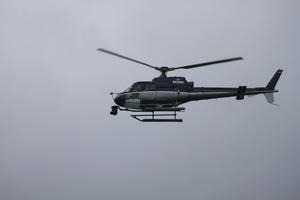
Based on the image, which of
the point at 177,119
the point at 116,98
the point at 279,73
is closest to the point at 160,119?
the point at 177,119

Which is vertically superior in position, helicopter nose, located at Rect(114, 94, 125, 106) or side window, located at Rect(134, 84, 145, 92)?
side window, located at Rect(134, 84, 145, 92)

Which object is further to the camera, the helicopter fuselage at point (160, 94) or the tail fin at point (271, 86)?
the tail fin at point (271, 86)

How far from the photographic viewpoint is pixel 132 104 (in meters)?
39.9

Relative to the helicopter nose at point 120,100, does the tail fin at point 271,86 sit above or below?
above

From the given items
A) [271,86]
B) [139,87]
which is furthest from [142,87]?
[271,86]

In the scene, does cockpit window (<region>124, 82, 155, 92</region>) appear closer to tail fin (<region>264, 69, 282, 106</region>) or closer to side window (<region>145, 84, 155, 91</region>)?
side window (<region>145, 84, 155, 91</region>)

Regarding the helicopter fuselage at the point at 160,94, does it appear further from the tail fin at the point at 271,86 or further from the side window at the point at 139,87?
the tail fin at the point at 271,86

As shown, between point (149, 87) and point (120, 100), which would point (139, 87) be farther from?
point (120, 100)

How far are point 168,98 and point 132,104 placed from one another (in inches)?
114

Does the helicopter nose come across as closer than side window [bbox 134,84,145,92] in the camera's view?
Yes

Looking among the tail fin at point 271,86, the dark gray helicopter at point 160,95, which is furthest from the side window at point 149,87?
the tail fin at point 271,86

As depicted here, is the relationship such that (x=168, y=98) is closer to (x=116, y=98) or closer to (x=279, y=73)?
(x=116, y=98)

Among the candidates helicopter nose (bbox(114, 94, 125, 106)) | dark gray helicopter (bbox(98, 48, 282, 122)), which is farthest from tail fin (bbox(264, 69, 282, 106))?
helicopter nose (bbox(114, 94, 125, 106))

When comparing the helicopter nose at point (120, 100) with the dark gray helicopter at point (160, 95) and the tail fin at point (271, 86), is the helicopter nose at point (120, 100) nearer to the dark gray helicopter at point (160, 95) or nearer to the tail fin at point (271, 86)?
the dark gray helicopter at point (160, 95)
